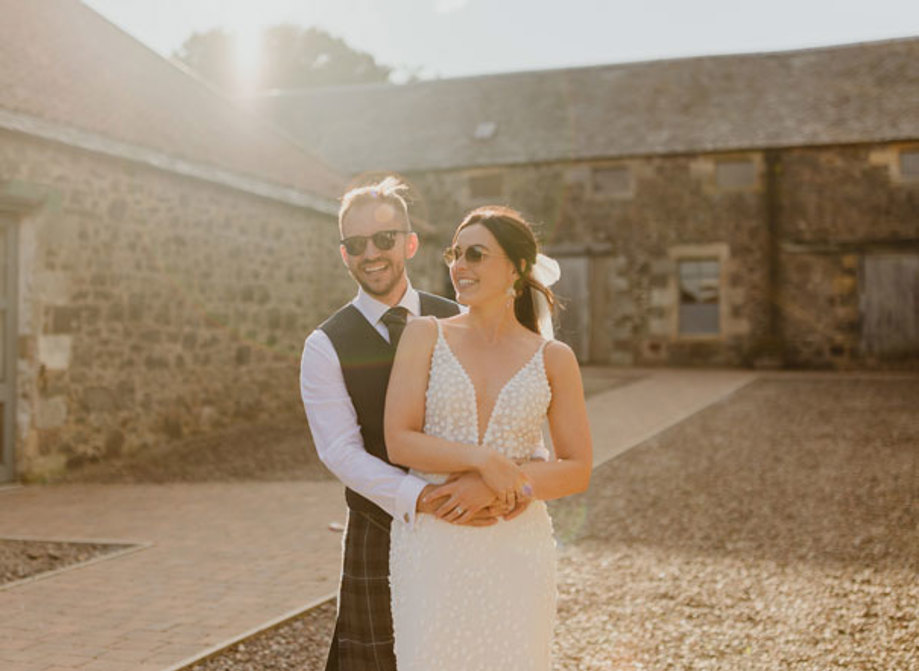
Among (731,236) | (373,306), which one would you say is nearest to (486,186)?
(731,236)

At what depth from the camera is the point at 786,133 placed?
68.6 feet

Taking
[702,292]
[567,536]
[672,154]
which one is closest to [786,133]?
[672,154]

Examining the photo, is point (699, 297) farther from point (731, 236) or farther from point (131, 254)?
point (131, 254)

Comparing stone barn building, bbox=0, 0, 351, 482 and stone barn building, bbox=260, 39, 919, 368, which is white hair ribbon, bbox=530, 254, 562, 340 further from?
stone barn building, bbox=260, 39, 919, 368

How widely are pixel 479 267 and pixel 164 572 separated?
3.86 m

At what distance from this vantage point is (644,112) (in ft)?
74.1

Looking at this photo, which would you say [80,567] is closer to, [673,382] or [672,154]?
[673,382]

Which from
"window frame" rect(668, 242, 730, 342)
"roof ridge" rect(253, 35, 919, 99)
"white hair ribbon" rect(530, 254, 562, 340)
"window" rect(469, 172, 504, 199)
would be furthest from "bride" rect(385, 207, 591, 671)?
"roof ridge" rect(253, 35, 919, 99)

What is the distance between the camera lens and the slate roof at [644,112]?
21.1 metres

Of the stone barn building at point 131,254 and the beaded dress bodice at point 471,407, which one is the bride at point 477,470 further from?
the stone barn building at point 131,254

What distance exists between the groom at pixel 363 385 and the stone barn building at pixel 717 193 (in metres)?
19.0

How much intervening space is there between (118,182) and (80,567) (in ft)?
16.3

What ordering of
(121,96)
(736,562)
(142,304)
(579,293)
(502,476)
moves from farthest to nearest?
(579,293)
(121,96)
(142,304)
(736,562)
(502,476)

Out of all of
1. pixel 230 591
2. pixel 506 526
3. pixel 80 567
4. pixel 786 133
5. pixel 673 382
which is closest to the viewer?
pixel 506 526
